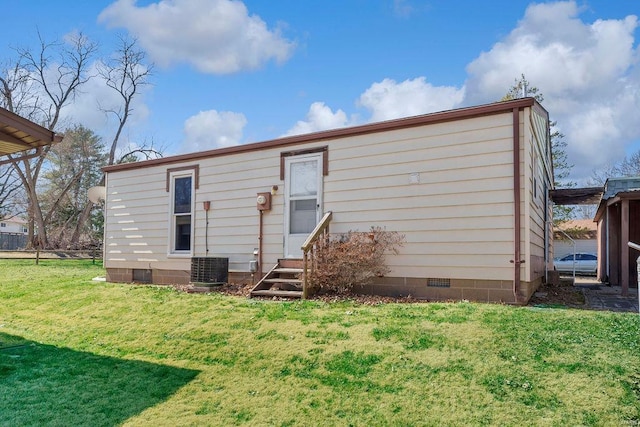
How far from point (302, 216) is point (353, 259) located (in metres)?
1.93

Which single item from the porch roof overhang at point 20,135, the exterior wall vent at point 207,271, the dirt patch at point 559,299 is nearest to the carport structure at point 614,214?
the dirt patch at point 559,299

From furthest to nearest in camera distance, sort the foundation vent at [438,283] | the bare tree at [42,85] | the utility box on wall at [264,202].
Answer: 1. the bare tree at [42,85]
2. the utility box on wall at [264,202]
3. the foundation vent at [438,283]

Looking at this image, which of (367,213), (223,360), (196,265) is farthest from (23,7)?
(223,360)

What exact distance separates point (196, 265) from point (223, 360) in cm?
432

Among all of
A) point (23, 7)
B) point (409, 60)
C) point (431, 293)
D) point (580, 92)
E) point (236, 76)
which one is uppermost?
point (580, 92)

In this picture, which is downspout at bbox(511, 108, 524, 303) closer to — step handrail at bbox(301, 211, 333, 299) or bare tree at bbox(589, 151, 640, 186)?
step handrail at bbox(301, 211, 333, 299)

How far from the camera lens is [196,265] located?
8766mm

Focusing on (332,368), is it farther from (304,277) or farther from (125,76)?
(125,76)

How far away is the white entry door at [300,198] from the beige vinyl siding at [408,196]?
6.5 inches

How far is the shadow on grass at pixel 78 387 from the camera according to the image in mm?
3826

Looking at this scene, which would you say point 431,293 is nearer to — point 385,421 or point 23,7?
point 385,421

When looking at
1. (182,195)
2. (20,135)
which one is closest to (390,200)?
(182,195)

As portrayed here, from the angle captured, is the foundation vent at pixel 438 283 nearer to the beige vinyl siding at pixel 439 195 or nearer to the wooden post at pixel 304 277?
the beige vinyl siding at pixel 439 195

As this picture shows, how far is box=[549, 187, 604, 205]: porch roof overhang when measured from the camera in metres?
11.1
